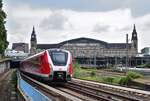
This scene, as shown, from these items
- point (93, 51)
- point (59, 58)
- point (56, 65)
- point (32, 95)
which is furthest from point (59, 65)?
point (93, 51)

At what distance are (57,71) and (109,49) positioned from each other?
158 metres

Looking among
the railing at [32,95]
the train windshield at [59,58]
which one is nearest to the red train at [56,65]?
the train windshield at [59,58]

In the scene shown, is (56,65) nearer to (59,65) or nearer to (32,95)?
(59,65)

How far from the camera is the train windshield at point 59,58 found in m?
36.2

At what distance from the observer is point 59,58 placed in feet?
120

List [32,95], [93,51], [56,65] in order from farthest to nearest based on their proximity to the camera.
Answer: [93,51], [56,65], [32,95]

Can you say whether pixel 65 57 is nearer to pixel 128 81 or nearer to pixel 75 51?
pixel 128 81

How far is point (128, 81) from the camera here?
4653 cm

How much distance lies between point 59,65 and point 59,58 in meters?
0.71

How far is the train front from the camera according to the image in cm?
3597

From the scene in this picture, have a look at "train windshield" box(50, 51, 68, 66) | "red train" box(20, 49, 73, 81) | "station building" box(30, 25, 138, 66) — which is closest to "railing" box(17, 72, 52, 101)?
"red train" box(20, 49, 73, 81)

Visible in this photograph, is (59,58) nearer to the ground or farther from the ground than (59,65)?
farther from the ground

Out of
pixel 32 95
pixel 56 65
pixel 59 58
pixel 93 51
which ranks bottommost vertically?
pixel 32 95

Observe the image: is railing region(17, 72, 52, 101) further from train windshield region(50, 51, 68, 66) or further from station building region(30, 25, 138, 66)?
station building region(30, 25, 138, 66)
